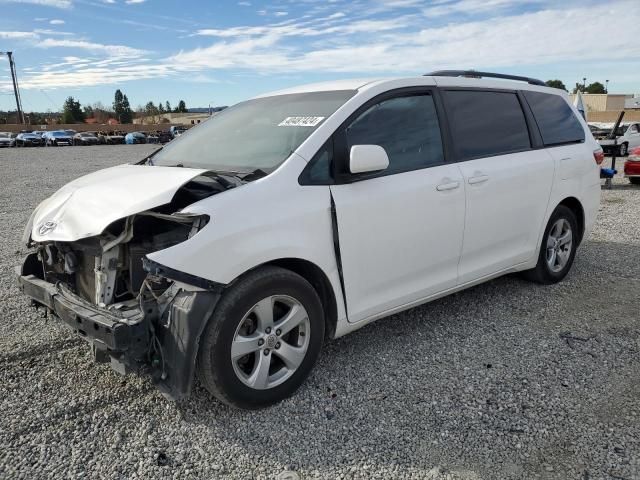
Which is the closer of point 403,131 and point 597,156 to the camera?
point 403,131

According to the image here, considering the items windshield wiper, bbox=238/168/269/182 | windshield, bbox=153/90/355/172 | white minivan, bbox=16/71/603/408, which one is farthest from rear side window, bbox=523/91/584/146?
windshield wiper, bbox=238/168/269/182

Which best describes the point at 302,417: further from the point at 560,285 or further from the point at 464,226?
the point at 560,285

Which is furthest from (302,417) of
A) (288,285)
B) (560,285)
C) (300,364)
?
(560,285)

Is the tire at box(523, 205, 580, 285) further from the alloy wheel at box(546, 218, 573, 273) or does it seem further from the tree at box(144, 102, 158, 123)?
the tree at box(144, 102, 158, 123)

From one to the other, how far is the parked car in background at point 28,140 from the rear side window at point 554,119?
163ft

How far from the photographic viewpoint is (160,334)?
2.87m

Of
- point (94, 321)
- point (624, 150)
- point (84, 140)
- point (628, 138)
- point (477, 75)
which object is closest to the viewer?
point (94, 321)

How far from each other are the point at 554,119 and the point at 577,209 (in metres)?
0.94

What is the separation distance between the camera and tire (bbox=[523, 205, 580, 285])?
16.8 ft

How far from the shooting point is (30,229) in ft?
12.2

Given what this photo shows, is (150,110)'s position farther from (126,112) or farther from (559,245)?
(559,245)

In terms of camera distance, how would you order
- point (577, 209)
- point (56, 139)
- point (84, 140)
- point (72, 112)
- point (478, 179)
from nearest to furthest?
point (478, 179) < point (577, 209) < point (56, 139) < point (84, 140) < point (72, 112)

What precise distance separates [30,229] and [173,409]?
164 centimetres

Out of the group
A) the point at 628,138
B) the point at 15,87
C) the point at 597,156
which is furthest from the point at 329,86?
the point at 15,87
